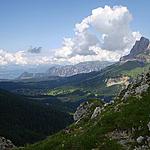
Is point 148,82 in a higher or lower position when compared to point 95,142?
higher

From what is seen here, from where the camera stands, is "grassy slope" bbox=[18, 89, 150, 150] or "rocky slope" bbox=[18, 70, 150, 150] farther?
"grassy slope" bbox=[18, 89, 150, 150]

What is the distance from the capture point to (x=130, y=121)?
123 feet

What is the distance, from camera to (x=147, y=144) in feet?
106

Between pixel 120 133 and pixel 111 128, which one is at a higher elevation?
pixel 111 128

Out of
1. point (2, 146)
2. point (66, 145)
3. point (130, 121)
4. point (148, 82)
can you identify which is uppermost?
point (148, 82)

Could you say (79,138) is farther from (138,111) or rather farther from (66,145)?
(138,111)

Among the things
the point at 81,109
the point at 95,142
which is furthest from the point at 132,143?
the point at 81,109

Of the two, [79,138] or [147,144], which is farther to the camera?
[79,138]

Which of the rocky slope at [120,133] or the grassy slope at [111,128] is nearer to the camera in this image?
the rocky slope at [120,133]

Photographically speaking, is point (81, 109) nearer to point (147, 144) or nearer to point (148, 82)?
point (148, 82)

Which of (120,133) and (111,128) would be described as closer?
(120,133)

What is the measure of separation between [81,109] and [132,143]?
262ft

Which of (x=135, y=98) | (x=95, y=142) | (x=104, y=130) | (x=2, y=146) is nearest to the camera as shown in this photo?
(x=95, y=142)

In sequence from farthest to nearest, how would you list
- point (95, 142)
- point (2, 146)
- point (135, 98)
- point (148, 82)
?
point (2, 146) → point (148, 82) → point (135, 98) → point (95, 142)
